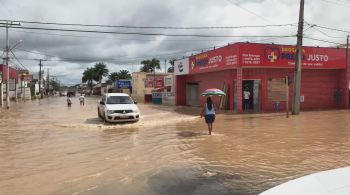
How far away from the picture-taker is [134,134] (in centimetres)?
1727

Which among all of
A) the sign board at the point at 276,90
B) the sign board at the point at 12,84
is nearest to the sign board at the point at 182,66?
the sign board at the point at 276,90

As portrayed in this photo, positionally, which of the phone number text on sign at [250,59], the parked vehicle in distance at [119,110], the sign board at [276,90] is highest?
the phone number text on sign at [250,59]

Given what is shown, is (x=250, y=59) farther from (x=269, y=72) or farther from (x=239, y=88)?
(x=269, y=72)

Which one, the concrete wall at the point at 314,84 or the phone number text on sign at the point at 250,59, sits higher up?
the phone number text on sign at the point at 250,59

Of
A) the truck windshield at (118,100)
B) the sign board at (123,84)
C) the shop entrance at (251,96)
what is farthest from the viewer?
the sign board at (123,84)

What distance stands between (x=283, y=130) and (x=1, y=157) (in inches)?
452

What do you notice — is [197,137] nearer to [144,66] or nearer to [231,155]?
[231,155]

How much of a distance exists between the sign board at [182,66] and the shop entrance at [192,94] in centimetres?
152

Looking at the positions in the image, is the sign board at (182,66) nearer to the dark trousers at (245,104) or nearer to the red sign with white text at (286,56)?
the dark trousers at (245,104)

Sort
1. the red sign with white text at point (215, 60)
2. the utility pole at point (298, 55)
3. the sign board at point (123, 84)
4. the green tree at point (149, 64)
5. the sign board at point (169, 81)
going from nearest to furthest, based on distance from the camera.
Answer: the utility pole at point (298, 55) → the red sign with white text at point (215, 60) → the sign board at point (169, 81) → the sign board at point (123, 84) → the green tree at point (149, 64)

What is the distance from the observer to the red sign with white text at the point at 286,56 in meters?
29.0

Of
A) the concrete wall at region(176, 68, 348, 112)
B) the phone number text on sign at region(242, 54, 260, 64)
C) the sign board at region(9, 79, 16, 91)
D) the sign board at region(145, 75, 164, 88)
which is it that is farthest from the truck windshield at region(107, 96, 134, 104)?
the sign board at region(9, 79, 16, 91)

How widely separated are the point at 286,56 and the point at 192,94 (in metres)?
12.2

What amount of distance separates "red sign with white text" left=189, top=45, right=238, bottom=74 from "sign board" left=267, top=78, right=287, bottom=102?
132 inches
